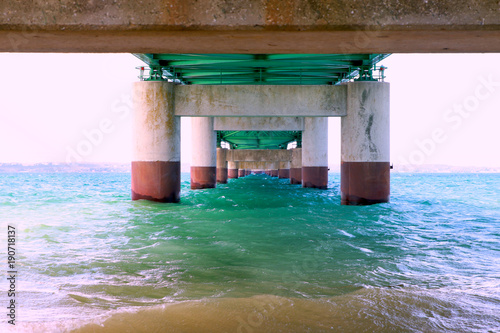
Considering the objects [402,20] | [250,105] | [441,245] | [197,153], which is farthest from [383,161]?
[197,153]

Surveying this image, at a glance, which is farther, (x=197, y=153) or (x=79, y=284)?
(x=197, y=153)

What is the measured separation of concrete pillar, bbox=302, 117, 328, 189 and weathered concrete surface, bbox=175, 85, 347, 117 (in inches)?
527

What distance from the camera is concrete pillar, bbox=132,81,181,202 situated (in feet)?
62.0

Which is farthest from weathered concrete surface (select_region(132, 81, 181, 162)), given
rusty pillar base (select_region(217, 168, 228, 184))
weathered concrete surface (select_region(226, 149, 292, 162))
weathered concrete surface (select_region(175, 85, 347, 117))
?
weathered concrete surface (select_region(226, 149, 292, 162))

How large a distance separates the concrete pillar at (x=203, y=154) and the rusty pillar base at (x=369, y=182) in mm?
16337

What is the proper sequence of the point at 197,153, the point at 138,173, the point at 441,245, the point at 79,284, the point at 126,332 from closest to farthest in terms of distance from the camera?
the point at 126,332 < the point at 79,284 < the point at 441,245 < the point at 138,173 < the point at 197,153

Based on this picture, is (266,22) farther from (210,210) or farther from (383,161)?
(383,161)

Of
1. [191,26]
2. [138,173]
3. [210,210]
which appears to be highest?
[191,26]

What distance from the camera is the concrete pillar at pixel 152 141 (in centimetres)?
1889

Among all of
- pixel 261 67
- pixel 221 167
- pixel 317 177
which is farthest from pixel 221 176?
pixel 261 67

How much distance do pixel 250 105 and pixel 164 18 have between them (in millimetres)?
13759

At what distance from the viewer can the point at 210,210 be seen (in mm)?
17734

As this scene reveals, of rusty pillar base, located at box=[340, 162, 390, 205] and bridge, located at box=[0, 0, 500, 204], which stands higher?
bridge, located at box=[0, 0, 500, 204]

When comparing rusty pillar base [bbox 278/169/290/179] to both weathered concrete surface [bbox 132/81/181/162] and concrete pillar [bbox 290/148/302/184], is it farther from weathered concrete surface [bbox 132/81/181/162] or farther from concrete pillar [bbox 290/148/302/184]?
weathered concrete surface [bbox 132/81/181/162]
